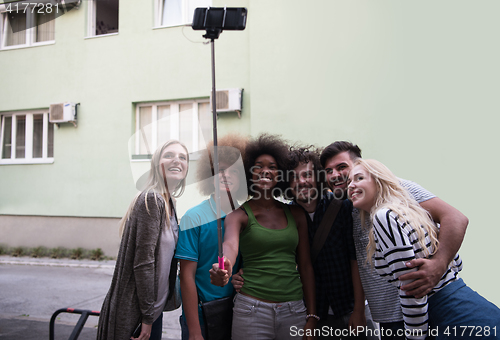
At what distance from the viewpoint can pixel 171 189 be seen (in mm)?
2119

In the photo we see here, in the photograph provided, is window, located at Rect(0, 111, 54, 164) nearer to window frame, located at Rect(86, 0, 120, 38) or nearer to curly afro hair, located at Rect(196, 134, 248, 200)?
window frame, located at Rect(86, 0, 120, 38)

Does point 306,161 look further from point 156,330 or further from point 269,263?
point 156,330

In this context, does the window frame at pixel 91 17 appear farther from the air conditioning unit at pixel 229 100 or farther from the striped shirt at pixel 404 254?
the striped shirt at pixel 404 254

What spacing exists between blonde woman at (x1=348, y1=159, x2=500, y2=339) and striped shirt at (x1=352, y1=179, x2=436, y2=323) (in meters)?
0.29

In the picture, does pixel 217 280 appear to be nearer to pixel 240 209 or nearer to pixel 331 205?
pixel 240 209

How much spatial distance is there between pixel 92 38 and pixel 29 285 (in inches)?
210

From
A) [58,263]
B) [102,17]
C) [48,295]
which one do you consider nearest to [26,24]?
[102,17]

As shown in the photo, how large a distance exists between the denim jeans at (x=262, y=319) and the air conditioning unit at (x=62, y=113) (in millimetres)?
7718

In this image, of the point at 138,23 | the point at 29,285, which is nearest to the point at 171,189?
the point at 29,285

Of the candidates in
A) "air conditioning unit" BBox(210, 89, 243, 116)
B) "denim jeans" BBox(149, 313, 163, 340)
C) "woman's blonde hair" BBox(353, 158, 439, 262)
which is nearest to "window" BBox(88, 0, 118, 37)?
"air conditioning unit" BBox(210, 89, 243, 116)

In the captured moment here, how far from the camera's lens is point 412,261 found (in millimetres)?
1528

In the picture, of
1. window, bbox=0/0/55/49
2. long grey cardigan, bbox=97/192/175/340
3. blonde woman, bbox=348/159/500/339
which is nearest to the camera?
blonde woman, bbox=348/159/500/339

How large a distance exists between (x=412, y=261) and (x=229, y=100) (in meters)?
6.24

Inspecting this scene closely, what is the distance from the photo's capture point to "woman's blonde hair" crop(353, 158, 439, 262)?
1.58 metres
